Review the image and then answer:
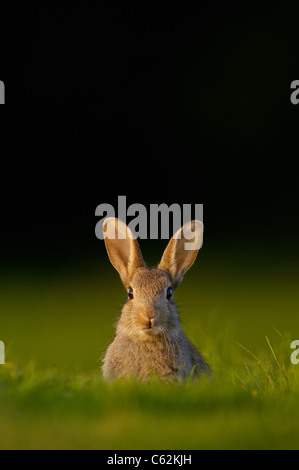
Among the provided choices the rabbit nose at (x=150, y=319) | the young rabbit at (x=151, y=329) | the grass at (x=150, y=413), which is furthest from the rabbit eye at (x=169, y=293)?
the grass at (x=150, y=413)

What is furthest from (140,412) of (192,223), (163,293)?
(192,223)

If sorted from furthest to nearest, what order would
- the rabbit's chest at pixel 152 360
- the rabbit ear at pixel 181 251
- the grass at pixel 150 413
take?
the rabbit ear at pixel 181 251 < the rabbit's chest at pixel 152 360 < the grass at pixel 150 413

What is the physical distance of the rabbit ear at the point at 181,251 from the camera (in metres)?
7.09

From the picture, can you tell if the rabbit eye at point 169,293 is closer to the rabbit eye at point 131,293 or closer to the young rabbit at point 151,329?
the young rabbit at point 151,329

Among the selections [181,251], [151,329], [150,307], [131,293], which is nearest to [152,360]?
[151,329]

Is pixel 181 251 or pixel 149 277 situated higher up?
pixel 181 251

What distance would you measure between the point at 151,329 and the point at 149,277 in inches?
17.5

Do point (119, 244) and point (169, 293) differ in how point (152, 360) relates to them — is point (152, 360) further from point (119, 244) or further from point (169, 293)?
point (119, 244)

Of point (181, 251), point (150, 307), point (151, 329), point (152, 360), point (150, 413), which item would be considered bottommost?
point (150, 413)

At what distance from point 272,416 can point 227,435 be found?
48 centimetres

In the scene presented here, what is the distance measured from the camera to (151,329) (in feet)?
21.3

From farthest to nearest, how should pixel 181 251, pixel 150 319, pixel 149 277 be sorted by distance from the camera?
1. pixel 181 251
2. pixel 149 277
3. pixel 150 319

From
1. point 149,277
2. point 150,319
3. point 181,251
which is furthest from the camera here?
point 181,251

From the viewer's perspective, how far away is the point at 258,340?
31.8 ft
